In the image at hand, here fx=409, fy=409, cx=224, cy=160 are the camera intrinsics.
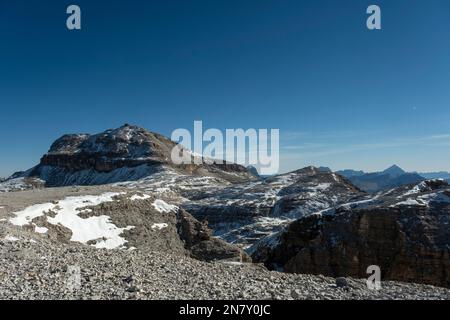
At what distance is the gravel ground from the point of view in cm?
1466

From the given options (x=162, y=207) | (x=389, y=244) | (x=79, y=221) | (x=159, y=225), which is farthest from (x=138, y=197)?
(x=389, y=244)

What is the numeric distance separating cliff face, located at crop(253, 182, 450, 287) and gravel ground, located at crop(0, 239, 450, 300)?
46.7 meters

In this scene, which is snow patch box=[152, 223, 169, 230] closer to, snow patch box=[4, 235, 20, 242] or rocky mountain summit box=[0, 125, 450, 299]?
rocky mountain summit box=[0, 125, 450, 299]

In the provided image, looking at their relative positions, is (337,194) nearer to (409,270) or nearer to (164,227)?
(409,270)

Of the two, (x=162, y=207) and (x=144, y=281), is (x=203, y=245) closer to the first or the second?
(x=162, y=207)

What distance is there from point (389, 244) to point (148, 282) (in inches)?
2234

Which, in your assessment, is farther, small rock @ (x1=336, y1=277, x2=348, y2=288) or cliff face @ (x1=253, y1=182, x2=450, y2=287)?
cliff face @ (x1=253, y1=182, x2=450, y2=287)

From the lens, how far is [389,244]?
64.3 meters

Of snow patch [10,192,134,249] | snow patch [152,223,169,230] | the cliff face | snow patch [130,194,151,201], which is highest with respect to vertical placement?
snow patch [130,194,151,201]

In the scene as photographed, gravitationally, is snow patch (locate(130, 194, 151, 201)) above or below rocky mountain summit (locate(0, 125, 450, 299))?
above

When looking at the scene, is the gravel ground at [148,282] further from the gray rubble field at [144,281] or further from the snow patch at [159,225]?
the snow patch at [159,225]

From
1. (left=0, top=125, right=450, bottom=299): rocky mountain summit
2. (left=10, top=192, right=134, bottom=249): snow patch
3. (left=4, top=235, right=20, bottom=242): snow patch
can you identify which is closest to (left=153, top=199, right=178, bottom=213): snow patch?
(left=0, top=125, right=450, bottom=299): rocky mountain summit

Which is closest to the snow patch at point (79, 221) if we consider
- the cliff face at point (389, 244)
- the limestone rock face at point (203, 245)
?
the limestone rock face at point (203, 245)
